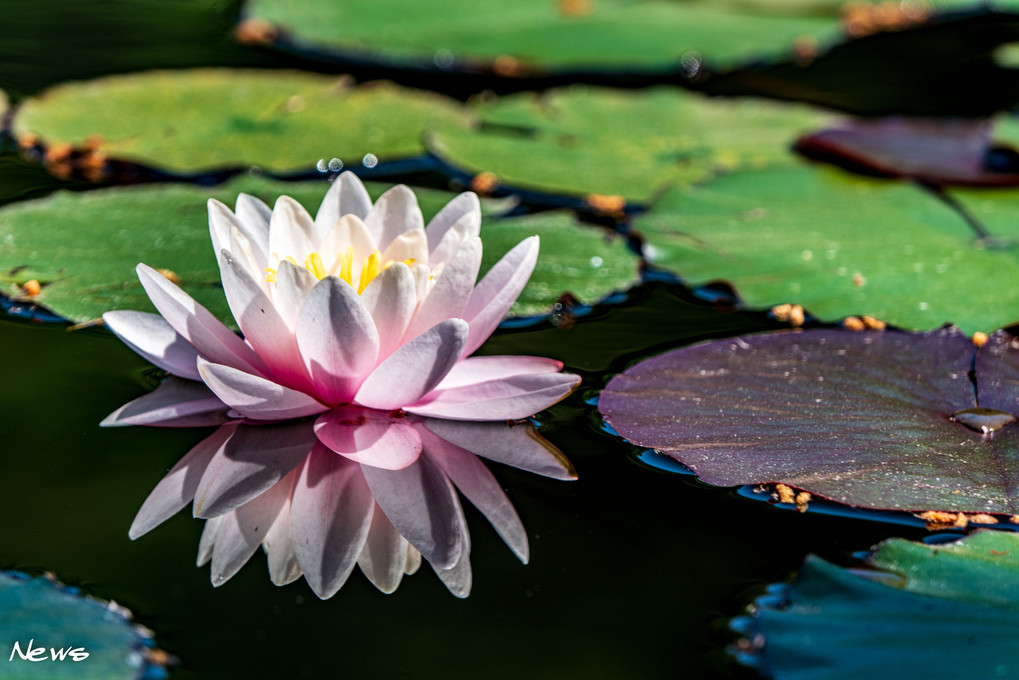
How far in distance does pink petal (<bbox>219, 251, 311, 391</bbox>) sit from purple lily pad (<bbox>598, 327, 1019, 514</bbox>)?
1.64 ft

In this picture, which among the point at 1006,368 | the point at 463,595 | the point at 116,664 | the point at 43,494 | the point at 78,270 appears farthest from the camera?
the point at 78,270

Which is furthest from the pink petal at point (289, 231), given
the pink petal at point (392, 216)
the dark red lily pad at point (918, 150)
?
the dark red lily pad at point (918, 150)

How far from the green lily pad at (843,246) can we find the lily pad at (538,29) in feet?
4.28

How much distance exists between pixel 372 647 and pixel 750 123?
230cm

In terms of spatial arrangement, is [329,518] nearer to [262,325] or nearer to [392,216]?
[262,325]

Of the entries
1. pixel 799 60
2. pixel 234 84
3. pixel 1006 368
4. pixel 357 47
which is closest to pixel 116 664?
pixel 1006 368

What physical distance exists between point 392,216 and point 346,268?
15 cm

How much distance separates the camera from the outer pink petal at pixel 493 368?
5.00 feet

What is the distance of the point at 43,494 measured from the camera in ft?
4.28

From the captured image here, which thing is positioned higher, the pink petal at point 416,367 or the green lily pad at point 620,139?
the green lily pad at point 620,139

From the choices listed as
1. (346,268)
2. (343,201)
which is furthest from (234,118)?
(346,268)

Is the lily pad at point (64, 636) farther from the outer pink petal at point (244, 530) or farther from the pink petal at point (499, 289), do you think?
the pink petal at point (499, 289)

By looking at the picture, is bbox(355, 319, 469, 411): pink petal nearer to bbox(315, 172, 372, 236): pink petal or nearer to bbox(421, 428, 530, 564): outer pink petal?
bbox(421, 428, 530, 564): outer pink petal

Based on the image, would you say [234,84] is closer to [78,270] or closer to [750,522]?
[78,270]
